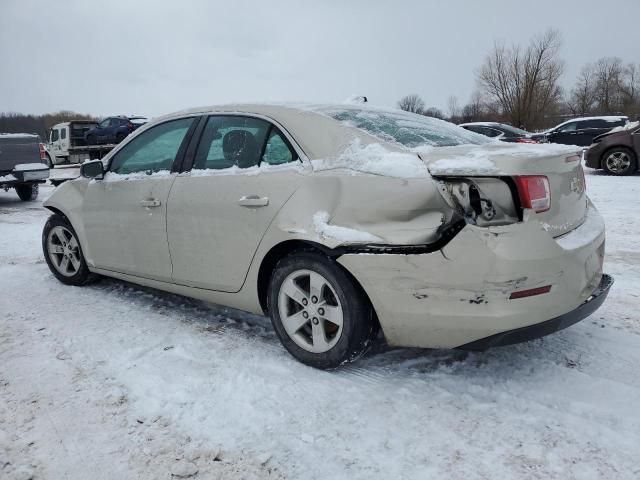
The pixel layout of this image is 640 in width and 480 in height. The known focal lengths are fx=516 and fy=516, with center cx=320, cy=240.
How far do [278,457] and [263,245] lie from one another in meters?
1.19

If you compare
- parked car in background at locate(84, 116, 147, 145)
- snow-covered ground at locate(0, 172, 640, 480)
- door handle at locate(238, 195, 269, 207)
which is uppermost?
parked car in background at locate(84, 116, 147, 145)

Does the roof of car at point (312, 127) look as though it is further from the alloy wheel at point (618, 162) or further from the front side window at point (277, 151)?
the alloy wheel at point (618, 162)

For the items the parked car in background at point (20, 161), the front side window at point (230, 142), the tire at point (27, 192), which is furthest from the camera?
the tire at point (27, 192)

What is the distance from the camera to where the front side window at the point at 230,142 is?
317cm

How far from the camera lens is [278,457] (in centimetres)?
218

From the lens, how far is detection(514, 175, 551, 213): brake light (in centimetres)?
236

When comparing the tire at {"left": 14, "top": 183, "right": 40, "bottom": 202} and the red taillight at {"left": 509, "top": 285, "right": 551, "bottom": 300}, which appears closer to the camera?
the red taillight at {"left": 509, "top": 285, "right": 551, "bottom": 300}

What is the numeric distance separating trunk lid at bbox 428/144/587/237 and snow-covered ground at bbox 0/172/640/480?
0.84 metres

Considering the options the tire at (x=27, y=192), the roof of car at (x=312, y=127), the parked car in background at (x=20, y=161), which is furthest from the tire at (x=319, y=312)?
the tire at (x=27, y=192)

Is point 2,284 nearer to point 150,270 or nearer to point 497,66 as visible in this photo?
point 150,270

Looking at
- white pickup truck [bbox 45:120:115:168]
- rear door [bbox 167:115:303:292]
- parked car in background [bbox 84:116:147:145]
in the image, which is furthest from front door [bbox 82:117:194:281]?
white pickup truck [bbox 45:120:115:168]

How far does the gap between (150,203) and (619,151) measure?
11.8 m

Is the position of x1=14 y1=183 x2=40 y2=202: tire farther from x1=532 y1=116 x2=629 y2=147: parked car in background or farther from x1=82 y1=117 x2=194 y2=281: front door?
x1=532 y1=116 x2=629 y2=147: parked car in background

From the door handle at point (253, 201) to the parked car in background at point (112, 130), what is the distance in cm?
2017
